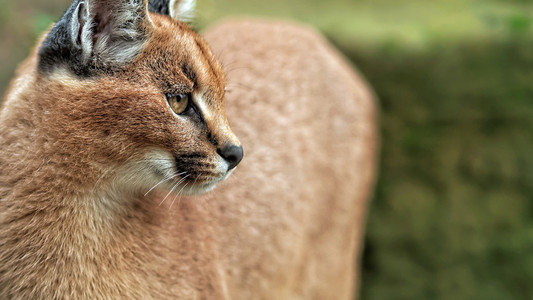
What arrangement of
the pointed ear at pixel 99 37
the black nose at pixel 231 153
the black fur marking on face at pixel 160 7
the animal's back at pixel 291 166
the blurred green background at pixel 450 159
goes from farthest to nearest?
the blurred green background at pixel 450 159
the animal's back at pixel 291 166
the black fur marking on face at pixel 160 7
the black nose at pixel 231 153
the pointed ear at pixel 99 37

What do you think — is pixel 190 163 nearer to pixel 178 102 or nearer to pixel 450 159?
pixel 178 102

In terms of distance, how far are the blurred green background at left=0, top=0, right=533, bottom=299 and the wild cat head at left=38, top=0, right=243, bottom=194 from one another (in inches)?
179

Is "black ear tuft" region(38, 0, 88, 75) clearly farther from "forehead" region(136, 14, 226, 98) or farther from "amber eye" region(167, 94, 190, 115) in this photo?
"amber eye" region(167, 94, 190, 115)

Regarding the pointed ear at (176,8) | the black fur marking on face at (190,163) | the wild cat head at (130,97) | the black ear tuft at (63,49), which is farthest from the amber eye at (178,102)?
the pointed ear at (176,8)

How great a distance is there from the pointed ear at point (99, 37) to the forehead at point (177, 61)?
65 millimetres

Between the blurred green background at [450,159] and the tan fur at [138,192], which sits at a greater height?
the tan fur at [138,192]

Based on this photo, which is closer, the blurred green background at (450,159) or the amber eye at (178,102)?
the amber eye at (178,102)

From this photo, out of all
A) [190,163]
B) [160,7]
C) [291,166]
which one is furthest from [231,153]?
[291,166]

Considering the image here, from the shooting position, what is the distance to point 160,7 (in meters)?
3.22

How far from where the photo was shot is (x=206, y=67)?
285 cm

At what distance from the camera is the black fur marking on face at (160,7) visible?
3.21 m

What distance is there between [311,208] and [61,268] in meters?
2.25

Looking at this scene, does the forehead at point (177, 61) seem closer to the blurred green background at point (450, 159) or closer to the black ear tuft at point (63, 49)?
the black ear tuft at point (63, 49)

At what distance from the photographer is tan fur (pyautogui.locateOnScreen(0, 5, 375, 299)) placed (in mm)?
2678
